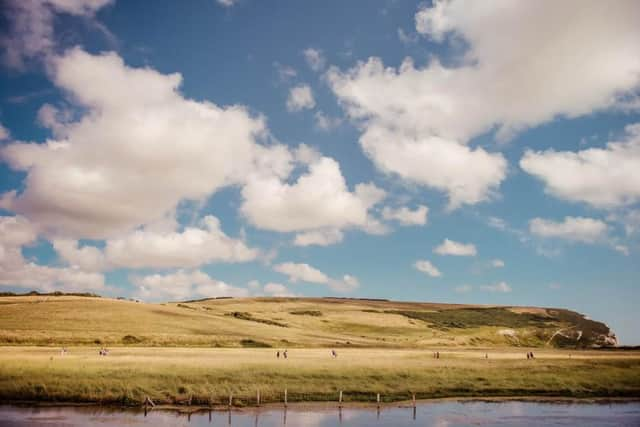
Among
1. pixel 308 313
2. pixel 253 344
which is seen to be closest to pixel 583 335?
pixel 308 313

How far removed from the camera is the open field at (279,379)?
4475 centimetres

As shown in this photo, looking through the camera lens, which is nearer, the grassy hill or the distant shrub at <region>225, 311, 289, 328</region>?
the grassy hill

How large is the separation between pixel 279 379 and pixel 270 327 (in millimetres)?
68873

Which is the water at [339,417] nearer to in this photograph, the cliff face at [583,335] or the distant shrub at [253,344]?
the distant shrub at [253,344]

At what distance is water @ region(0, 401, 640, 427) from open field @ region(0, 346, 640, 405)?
122 inches

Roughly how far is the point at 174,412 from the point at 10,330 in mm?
54161

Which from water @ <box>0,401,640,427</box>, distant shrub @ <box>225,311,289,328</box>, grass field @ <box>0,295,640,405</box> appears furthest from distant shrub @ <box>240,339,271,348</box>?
water @ <box>0,401,640,427</box>

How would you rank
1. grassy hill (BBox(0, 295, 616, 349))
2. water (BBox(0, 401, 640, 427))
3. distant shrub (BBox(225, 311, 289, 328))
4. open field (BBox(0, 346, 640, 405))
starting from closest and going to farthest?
water (BBox(0, 401, 640, 427)) < open field (BBox(0, 346, 640, 405)) < grassy hill (BBox(0, 295, 616, 349)) < distant shrub (BBox(225, 311, 289, 328))

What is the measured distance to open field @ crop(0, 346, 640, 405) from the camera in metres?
44.8

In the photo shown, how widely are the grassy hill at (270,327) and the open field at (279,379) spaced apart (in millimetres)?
24433

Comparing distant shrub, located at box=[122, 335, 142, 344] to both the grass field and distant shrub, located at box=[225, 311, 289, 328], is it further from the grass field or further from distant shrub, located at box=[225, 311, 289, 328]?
distant shrub, located at box=[225, 311, 289, 328]

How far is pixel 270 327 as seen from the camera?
11744cm

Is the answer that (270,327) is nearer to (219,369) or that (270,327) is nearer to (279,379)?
(219,369)

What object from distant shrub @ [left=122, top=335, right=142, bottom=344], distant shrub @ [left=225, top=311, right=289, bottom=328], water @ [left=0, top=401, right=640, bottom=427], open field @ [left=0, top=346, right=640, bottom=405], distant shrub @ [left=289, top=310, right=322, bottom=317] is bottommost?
water @ [left=0, top=401, right=640, bottom=427]
